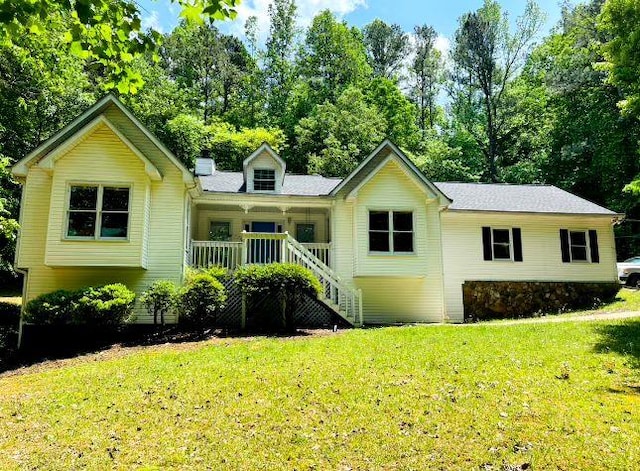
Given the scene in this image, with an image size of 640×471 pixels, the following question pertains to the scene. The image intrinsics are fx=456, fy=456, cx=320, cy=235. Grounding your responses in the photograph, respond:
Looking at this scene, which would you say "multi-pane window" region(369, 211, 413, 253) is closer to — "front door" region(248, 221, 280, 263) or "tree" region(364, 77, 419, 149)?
"front door" region(248, 221, 280, 263)

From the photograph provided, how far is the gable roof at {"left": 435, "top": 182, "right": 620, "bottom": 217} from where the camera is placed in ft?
64.6

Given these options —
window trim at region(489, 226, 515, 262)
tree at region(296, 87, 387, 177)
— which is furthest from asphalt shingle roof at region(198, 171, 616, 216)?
tree at region(296, 87, 387, 177)

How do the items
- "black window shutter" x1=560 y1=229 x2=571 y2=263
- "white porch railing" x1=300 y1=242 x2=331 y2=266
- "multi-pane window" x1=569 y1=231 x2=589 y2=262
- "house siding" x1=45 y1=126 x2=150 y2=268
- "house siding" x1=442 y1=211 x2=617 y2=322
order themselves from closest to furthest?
"house siding" x1=45 y1=126 x2=150 y2=268 < "white porch railing" x1=300 y1=242 x2=331 y2=266 < "house siding" x1=442 y1=211 x2=617 y2=322 < "black window shutter" x1=560 y1=229 x2=571 y2=263 < "multi-pane window" x1=569 y1=231 x2=589 y2=262

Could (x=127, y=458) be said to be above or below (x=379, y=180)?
below

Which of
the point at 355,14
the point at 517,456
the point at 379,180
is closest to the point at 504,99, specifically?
the point at 355,14

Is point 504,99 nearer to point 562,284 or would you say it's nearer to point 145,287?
point 562,284

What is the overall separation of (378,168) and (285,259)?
4.97 metres

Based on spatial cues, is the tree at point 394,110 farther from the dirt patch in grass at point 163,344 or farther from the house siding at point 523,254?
the dirt patch in grass at point 163,344

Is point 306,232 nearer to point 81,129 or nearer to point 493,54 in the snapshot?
point 81,129

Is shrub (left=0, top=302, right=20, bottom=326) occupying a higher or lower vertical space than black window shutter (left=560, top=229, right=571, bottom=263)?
lower

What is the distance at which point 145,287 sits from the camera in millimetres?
14844

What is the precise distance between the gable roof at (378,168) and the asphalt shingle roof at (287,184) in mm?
1595

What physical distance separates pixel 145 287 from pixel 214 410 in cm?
894

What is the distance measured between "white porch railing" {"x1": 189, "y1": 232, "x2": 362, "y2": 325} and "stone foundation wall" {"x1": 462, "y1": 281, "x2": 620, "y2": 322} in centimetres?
565
